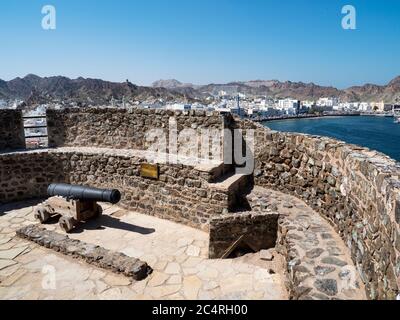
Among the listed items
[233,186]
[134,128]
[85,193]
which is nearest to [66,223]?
[85,193]

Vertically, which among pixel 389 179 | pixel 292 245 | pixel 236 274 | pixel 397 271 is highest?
pixel 389 179

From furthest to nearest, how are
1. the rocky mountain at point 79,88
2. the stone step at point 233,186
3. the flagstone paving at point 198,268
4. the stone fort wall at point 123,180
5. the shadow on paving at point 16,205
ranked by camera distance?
the rocky mountain at point 79,88 < the shadow on paving at point 16,205 < the stone fort wall at point 123,180 < the stone step at point 233,186 < the flagstone paving at point 198,268

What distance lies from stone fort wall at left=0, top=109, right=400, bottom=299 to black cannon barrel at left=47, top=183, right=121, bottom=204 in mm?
1204

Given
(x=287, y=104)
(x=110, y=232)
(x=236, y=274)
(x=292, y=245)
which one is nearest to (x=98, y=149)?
(x=110, y=232)

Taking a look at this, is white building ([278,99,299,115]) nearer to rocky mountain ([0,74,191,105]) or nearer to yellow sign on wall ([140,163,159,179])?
rocky mountain ([0,74,191,105])

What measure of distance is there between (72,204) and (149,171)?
179 centimetres

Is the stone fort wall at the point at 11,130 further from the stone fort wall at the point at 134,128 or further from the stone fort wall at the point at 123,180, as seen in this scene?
the stone fort wall at the point at 123,180

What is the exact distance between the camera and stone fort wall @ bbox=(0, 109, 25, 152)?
8.44m

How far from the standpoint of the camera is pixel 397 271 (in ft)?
7.04

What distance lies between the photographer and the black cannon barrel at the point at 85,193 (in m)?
5.88

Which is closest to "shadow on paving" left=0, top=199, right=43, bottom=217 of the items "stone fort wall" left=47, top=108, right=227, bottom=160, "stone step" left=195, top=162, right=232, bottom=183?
"stone fort wall" left=47, top=108, right=227, bottom=160

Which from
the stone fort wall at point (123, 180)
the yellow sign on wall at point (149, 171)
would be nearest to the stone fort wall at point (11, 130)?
the stone fort wall at point (123, 180)
